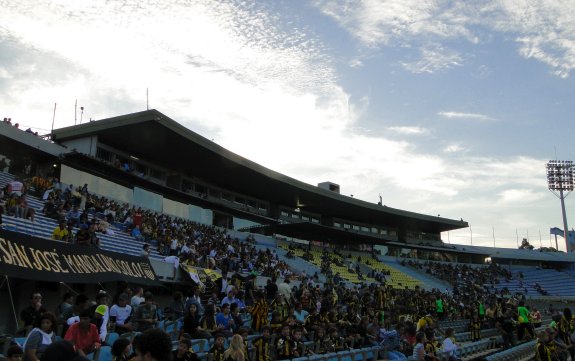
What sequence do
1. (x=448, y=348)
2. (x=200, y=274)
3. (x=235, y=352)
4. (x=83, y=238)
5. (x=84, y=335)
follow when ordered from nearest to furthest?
(x=84, y=335), (x=235, y=352), (x=448, y=348), (x=83, y=238), (x=200, y=274)

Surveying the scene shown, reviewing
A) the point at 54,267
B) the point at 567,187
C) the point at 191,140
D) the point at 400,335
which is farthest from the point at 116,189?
the point at 567,187

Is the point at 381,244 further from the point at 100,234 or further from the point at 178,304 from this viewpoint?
the point at 178,304

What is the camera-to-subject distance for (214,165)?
36.1 m

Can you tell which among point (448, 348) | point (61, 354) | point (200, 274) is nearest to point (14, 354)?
point (61, 354)

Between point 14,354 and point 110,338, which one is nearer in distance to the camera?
point 14,354

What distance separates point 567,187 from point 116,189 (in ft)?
229

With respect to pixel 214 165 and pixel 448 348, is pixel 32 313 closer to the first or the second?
pixel 448 348

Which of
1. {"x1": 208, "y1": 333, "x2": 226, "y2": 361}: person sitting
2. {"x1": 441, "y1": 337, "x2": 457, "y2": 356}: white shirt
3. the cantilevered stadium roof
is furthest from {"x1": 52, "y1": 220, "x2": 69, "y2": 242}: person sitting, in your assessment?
the cantilevered stadium roof

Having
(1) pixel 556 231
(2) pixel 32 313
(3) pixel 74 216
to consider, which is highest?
(1) pixel 556 231

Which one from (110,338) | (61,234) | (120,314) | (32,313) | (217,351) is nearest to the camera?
(32,313)

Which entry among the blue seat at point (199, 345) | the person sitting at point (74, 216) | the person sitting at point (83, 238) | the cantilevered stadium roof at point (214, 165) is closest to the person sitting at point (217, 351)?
the blue seat at point (199, 345)

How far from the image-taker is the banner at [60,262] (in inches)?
433

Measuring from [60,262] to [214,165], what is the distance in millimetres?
23928

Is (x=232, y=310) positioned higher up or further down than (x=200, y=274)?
further down
